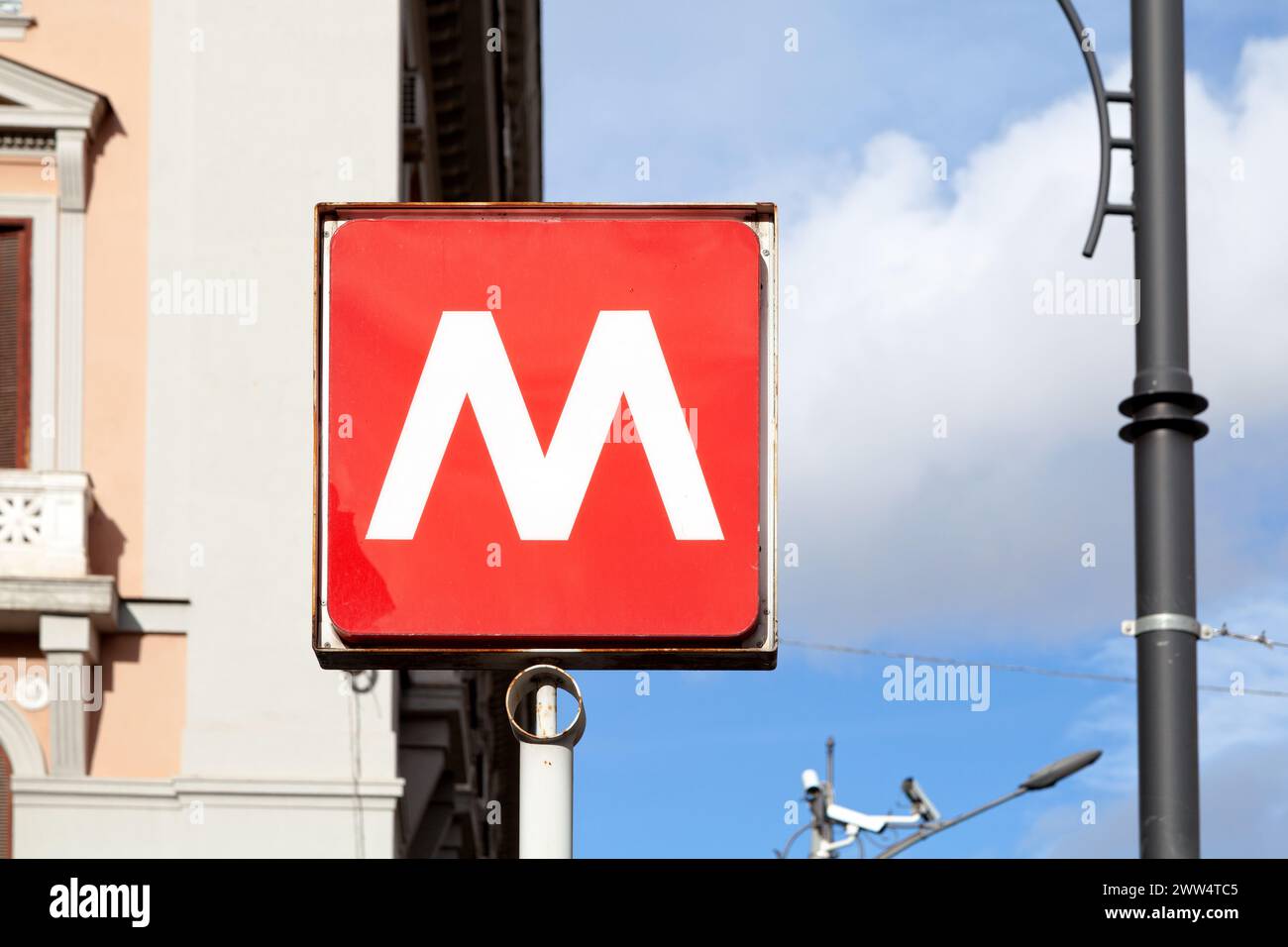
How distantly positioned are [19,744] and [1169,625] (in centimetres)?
1194

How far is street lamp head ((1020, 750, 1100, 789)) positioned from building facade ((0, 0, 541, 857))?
10.8 m

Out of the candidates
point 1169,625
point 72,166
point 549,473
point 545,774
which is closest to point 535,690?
point 545,774

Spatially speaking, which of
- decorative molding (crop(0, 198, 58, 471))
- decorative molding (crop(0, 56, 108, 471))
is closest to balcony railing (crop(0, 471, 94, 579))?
decorative molding (crop(0, 198, 58, 471))

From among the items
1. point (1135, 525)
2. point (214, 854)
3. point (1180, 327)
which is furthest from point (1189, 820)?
point (214, 854)

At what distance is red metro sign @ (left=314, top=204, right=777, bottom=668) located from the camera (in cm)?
475

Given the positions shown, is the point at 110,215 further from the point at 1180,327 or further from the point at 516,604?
the point at 516,604

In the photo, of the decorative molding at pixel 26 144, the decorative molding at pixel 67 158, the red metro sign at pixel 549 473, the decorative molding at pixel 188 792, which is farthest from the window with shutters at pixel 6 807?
the red metro sign at pixel 549 473

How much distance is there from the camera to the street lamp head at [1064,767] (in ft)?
81.1

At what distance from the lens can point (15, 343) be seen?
1725 centimetres

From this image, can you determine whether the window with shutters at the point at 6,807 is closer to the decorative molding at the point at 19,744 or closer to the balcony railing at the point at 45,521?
the decorative molding at the point at 19,744

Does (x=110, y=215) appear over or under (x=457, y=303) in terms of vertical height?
over

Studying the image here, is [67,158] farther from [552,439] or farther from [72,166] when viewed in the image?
[552,439]

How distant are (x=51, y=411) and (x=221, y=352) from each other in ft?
5.26

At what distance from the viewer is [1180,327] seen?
7.95 m
